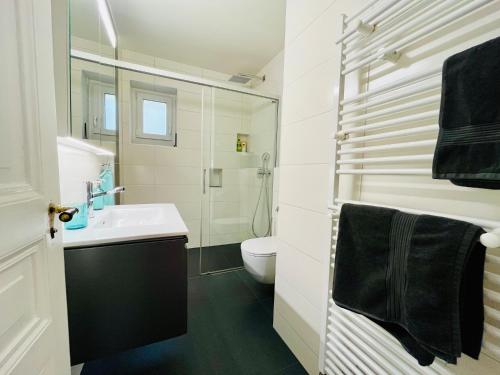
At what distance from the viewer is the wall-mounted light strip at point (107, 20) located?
155 centimetres

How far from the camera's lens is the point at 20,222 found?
44 centimetres

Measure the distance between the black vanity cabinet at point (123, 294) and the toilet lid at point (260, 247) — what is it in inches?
29.5

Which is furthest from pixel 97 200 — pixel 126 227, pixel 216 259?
pixel 216 259

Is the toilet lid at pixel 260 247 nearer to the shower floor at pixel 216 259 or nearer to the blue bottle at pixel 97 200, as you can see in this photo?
the shower floor at pixel 216 259

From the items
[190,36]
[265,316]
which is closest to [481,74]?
[265,316]

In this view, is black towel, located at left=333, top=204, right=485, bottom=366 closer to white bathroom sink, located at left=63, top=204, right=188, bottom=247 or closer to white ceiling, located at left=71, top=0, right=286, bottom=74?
white bathroom sink, located at left=63, top=204, right=188, bottom=247

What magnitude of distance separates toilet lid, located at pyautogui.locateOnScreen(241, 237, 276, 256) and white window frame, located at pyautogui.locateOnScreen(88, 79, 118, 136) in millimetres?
1460

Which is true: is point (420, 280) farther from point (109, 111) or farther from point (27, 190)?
point (109, 111)

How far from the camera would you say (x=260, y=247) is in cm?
188

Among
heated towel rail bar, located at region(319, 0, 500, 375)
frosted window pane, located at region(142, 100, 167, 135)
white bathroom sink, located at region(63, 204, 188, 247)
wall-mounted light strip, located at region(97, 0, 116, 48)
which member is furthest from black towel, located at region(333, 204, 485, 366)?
frosted window pane, located at region(142, 100, 167, 135)

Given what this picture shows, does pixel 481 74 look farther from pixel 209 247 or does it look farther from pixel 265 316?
pixel 209 247

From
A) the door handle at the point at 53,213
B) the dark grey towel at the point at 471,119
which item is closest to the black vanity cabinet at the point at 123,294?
the door handle at the point at 53,213

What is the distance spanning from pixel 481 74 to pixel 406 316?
0.63 metres

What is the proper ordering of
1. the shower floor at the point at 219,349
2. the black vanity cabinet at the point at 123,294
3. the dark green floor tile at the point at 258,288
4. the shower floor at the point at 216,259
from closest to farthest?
the black vanity cabinet at the point at 123,294 < the shower floor at the point at 219,349 < the dark green floor tile at the point at 258,288 < the shower floor at the point at 216,259
